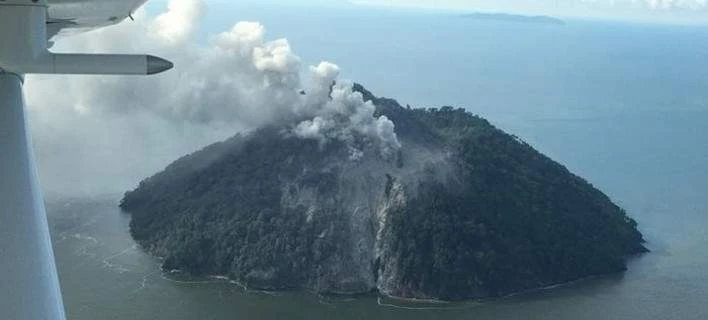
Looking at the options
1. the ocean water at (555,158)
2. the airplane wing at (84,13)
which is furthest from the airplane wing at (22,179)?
the ocean water at (555,158)

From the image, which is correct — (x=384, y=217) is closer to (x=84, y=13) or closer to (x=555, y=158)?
(x=555, y=158)

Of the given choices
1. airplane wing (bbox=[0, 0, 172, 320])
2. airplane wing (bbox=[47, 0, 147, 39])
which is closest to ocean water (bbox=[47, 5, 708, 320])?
airplane wing (bbox=[47, 0, 147, 39])

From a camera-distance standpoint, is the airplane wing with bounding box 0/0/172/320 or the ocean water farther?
the ocean water

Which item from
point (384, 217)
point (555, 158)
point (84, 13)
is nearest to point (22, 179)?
point (84, 13)

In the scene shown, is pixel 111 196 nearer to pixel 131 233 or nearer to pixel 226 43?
pixel 131 233

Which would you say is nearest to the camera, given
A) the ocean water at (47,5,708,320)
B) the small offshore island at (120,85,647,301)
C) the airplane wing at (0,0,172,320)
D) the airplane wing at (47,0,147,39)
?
the airplane wing at (0,0,172,320)

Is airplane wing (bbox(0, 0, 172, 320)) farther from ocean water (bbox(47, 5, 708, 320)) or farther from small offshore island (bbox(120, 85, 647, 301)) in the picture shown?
small offshore island (bbox(120, 85, 647, 301))
